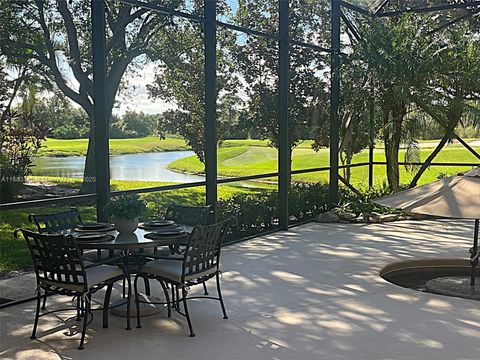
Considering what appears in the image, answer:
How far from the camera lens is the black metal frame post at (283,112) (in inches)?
358

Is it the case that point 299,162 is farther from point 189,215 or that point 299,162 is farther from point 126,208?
point 126,208

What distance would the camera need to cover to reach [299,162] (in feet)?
32.4

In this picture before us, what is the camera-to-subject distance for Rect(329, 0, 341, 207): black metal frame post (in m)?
10.6

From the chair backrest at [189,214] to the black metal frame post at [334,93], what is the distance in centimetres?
530

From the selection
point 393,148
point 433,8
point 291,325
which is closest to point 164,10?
point 291,325

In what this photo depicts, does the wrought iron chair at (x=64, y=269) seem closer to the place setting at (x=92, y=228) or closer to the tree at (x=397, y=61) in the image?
the place setting at (x=92, y=228)

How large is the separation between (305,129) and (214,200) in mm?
2882

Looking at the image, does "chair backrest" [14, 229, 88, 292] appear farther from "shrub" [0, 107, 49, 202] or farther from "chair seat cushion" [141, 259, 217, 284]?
"shrub" [0, 107, 49, 202]

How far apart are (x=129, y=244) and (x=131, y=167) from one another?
2429 mm

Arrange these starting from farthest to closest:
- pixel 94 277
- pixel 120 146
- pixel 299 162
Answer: pixel 299 162 → pixel 120 146 → pixel 94 277

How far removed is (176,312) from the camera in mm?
5102

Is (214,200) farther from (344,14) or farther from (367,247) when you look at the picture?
(344,14)

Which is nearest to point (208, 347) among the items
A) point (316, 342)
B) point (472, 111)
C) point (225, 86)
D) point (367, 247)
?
point (316, 342)

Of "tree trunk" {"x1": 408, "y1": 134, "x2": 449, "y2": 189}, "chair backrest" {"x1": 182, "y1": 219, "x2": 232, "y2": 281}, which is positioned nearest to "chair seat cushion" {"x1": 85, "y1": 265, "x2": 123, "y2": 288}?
"chair backrest" {"x1": 182, "y1": 219, "x2": 232, "y2": 281}
